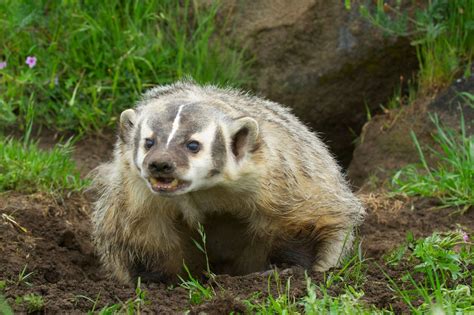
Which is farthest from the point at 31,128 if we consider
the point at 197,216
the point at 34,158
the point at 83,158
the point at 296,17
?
the point at 197,216

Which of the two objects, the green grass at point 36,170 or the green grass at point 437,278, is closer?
the green grass at point 437,278

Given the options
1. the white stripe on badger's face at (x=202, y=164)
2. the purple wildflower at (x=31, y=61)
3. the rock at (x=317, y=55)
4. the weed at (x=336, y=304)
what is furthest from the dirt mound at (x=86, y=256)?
the rock at (x=317, y=55)

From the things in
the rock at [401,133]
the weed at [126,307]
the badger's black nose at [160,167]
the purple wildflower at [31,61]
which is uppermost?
the badger's black nose at [160,167]

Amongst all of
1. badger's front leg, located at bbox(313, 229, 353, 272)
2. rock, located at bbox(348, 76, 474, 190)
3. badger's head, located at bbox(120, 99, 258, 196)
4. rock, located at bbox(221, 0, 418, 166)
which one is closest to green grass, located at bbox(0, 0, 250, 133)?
rock, located at bbox(221, 0, 418, 166)

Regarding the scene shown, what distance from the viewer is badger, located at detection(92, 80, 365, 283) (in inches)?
157

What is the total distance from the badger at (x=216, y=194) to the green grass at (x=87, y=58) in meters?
1.79

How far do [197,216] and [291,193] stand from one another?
46 cm

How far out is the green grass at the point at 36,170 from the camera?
5.52 m

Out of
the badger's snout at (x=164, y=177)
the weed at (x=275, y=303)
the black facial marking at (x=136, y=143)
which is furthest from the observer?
the black facial marking at (x=136, y=143)

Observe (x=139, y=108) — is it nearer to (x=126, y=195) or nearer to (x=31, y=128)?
(x=126, y=195)

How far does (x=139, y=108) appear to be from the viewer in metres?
4.54

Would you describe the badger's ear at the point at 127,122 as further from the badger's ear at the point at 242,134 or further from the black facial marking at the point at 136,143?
the badger's ear at the point at 242,134

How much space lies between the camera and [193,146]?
155 inches

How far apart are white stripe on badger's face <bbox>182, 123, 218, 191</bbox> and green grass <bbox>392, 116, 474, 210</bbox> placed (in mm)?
1969
